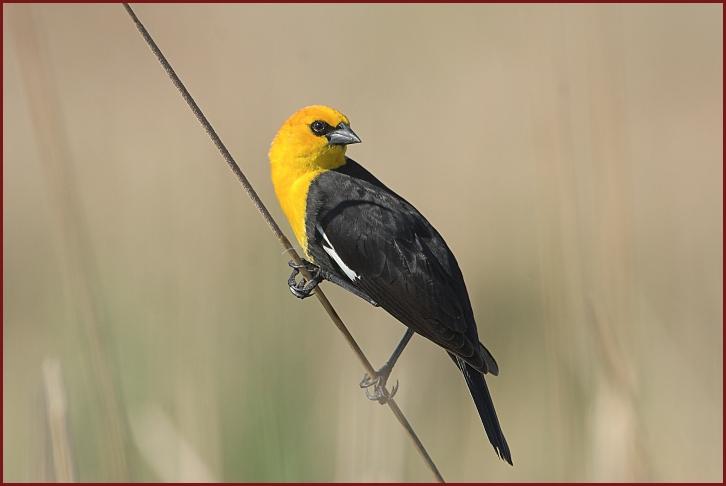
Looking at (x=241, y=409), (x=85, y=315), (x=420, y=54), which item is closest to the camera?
(x=85, y=315)

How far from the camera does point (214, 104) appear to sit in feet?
22.4

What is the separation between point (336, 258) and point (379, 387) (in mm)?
427

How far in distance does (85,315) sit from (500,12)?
270 inches

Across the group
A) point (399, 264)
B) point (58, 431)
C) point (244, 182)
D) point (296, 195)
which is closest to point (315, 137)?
point (296, 195)

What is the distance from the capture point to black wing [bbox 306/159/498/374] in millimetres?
3123

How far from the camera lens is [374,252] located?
10.6 ft


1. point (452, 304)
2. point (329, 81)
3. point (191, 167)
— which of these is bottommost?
point (452, 304)

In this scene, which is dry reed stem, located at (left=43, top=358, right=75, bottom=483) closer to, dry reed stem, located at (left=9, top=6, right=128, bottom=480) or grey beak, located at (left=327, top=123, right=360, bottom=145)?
dry reed stem, located at (left=9, top=6, right=128, bottom=480)

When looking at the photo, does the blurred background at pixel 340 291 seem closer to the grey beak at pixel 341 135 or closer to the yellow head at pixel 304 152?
the yellow head at pixel 304 152

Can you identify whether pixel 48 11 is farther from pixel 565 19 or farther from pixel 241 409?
pixel 565 19

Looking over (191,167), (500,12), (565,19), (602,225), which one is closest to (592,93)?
(565,19)

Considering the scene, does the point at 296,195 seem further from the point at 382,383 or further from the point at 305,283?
the point at 382,383

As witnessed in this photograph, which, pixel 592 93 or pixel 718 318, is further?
pixel 718 318

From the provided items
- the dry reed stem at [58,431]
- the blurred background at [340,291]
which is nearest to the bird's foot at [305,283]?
the blurred background at [340,291]
